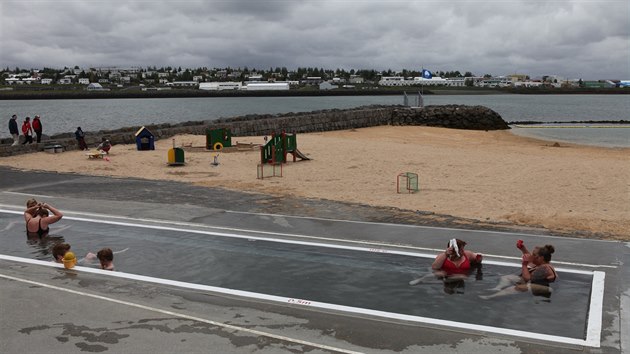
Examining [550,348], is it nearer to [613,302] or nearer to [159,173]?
[613,302]

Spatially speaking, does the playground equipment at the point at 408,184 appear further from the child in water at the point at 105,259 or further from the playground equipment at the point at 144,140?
the playground equipment at the point at 144,140

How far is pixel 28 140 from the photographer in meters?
29.3

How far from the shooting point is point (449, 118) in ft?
207

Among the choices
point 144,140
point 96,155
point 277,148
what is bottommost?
point 96,155

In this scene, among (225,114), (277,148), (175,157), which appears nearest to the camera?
(277,148)

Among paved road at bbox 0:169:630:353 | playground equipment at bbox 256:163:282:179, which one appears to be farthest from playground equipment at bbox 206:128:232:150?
paved road at bbox 0:169:630:353

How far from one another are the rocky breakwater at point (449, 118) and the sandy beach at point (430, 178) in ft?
100

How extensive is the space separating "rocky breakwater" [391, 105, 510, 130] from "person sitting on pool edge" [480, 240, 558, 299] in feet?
172

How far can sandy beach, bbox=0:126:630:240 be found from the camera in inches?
586

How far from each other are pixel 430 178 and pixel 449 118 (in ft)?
144

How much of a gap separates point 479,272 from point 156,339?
17.8 ft

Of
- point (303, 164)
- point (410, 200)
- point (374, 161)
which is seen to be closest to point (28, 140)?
point (303, 164)

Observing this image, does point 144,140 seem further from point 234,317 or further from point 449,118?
point 449,118

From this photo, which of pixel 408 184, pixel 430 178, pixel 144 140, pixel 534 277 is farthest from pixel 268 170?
pixel 534 277
